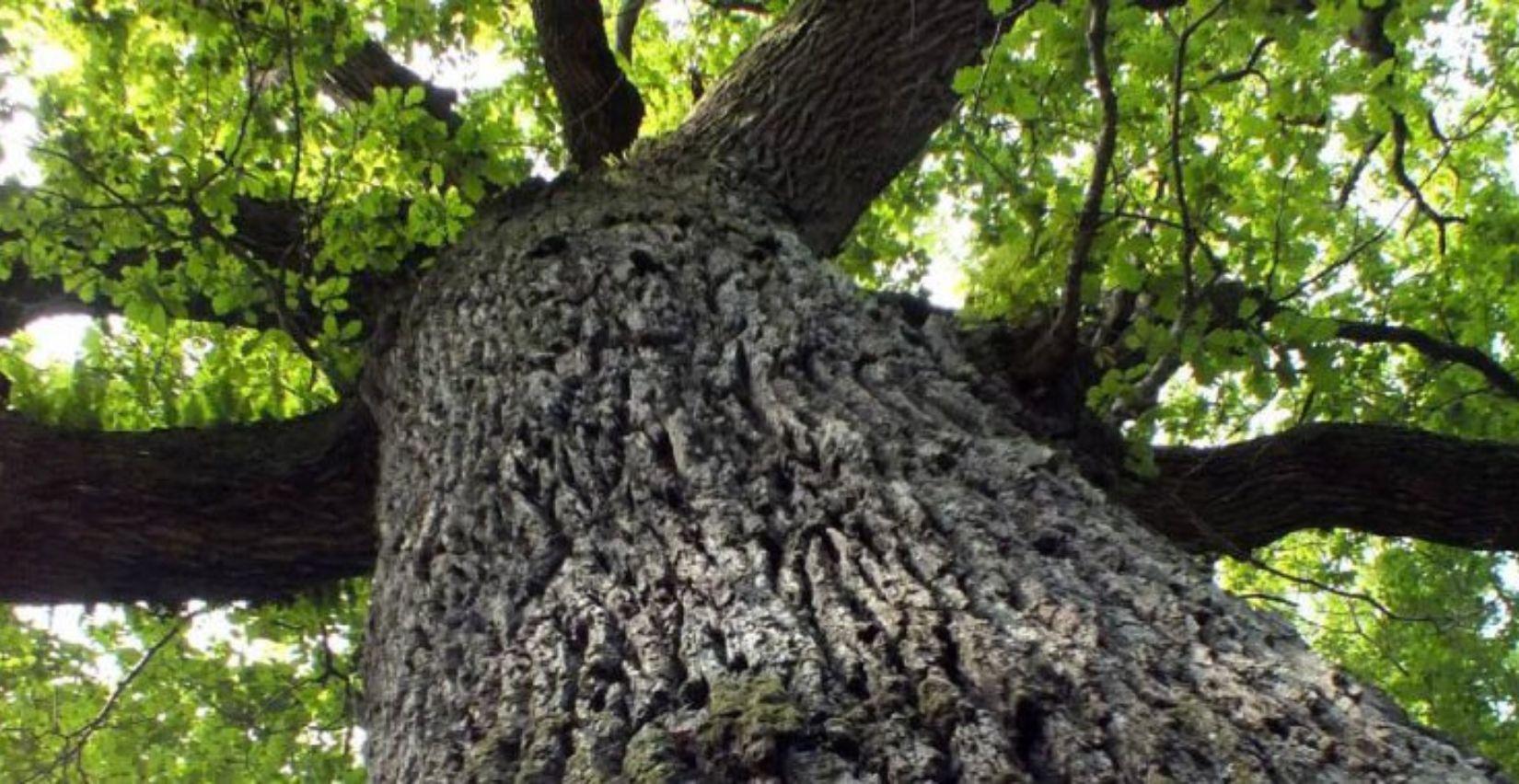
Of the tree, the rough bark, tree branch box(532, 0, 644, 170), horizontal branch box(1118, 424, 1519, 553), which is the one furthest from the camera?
tree branch box(532, 0, 644, 170)

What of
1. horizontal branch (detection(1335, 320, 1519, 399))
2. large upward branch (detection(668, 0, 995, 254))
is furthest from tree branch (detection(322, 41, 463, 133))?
horizontal branch (detection(1335, 320, 1519, 399))

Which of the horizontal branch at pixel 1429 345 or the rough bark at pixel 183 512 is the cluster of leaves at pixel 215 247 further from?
the horizontal branch at pixel 1429 345

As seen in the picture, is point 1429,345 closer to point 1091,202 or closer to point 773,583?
point 1091,202

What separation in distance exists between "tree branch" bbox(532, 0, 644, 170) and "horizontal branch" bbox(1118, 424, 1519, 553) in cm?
241

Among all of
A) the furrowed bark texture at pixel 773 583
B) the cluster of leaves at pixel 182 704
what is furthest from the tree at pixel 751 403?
the cluster of leaves at pixel 182 704

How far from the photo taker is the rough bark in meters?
4.02

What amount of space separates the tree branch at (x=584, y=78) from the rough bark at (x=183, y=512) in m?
1.39

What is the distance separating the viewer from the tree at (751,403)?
168 centimetres

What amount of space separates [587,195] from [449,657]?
7.79 ft

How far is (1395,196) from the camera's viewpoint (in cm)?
857

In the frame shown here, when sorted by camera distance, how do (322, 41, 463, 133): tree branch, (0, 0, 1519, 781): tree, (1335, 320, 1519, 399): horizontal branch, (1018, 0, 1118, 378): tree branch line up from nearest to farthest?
(0, 0, 1519, 781): tree → (1018, 0, 1118, 378): tree branch → (1335, 320, 1519, 399): horizontal branch → (322, 41, 463, 133): tree branch

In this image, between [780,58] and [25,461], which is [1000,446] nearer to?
[780,58]

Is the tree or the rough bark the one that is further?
the rough bark

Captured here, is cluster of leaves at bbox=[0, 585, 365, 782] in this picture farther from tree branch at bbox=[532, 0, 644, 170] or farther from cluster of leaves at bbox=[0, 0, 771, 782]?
tree branch at bbox=[532, 0, 644, 170]
